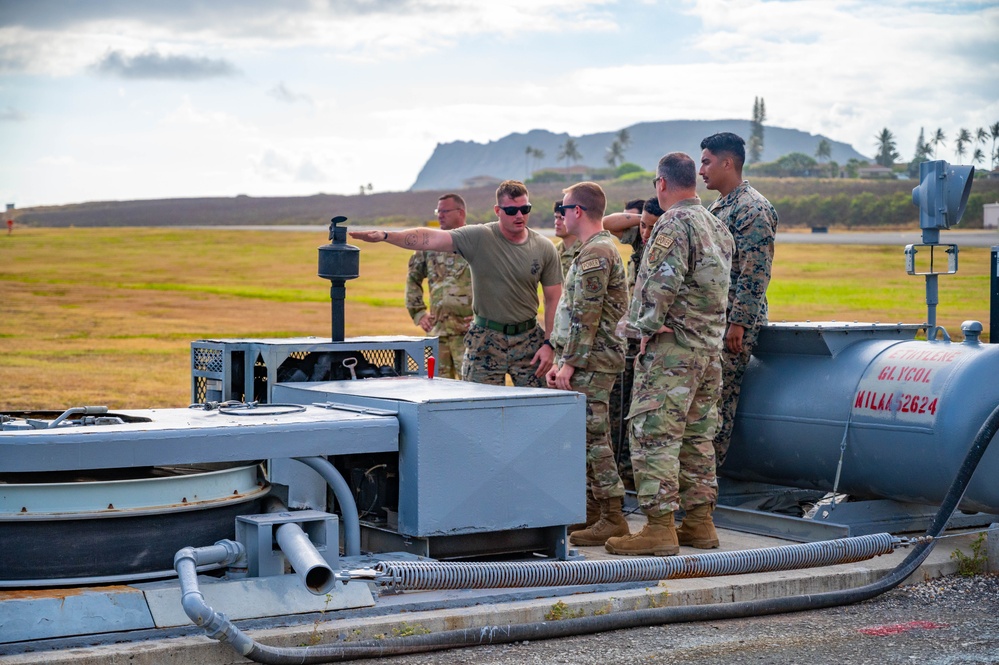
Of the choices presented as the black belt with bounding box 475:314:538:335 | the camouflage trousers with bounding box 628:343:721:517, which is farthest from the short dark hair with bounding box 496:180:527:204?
the camouflage trousers with bounding box 628:343:721:517

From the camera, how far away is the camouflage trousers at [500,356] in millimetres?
7523

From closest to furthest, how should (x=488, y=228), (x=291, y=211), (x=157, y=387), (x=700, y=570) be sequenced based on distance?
1. (x=700, y=570)
2. (x=488, y=228)
3. (x=157, y=387)
4. (x=291, y=211)

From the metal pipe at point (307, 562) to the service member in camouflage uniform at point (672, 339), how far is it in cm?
217

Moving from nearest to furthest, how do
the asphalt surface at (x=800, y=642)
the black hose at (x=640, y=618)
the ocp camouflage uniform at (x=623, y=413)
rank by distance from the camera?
1. the black hose at (x=640, y=618)
2. the asphalt surface at (x=800, y=642)
3. the ocp camouflage uniform at (x=623, y=413)

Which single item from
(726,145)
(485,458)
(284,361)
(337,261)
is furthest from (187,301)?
(485,458)

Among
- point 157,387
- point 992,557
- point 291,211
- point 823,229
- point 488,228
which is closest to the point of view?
point 992,557

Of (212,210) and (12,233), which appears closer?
(12,233)

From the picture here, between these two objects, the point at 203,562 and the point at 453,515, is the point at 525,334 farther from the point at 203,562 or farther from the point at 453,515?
the point at 203,562

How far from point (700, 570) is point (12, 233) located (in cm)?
6802

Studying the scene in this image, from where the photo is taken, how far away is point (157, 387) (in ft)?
58.2

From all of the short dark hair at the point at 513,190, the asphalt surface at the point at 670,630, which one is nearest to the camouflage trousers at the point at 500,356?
the short dark hair at the point at 513,190

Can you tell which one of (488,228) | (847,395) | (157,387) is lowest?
(157,387)

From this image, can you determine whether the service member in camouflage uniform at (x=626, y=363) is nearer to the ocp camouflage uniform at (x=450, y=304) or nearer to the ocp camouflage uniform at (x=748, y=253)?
the ocp camouflage uniform at (x=748, y=253)

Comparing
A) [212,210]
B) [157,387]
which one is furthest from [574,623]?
[212,210]
